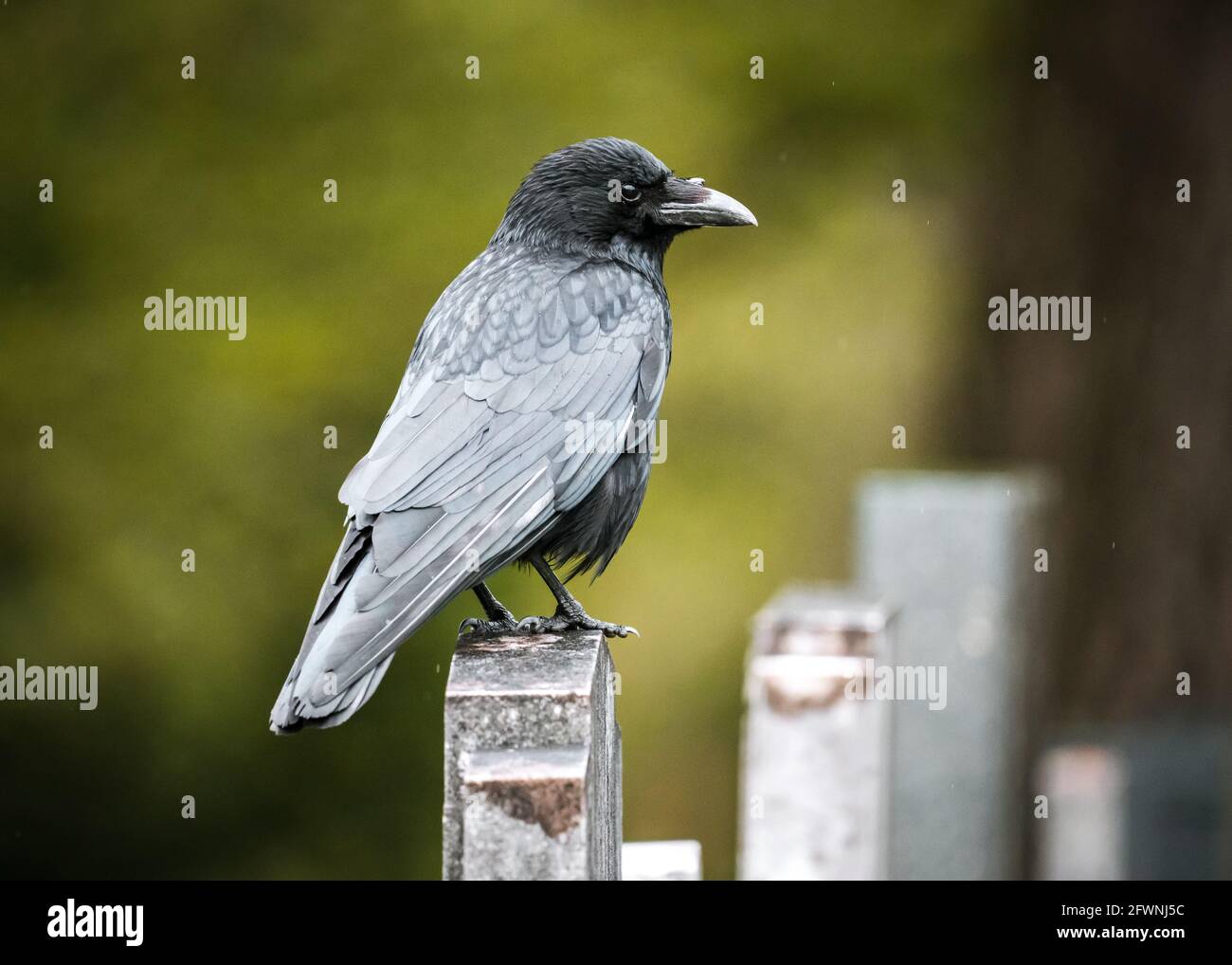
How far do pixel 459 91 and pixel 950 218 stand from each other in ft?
11.5

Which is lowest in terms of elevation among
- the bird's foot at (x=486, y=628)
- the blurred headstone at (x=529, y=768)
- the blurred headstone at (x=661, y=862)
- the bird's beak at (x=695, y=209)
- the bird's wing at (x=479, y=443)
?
the blurred headstone at (x=661, y=862)

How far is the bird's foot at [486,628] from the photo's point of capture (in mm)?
4359

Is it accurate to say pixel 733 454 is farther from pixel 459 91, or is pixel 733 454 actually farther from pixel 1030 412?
pixel 459 91

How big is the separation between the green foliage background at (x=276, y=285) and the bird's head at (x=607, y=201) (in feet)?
13.7

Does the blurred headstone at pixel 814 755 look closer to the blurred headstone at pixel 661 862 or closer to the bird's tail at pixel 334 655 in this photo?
the blurred headstone at pixel 661 862

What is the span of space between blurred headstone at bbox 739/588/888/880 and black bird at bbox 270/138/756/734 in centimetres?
114

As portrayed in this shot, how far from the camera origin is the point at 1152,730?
28.6 ft

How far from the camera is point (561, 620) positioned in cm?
452

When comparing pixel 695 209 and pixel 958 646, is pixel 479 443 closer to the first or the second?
pixel 695 209

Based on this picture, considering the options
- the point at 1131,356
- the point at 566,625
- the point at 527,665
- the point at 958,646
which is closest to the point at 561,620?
the point at 566,625

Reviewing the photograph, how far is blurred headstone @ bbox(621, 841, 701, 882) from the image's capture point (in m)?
4.80

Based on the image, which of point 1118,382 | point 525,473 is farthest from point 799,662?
point 1118,382

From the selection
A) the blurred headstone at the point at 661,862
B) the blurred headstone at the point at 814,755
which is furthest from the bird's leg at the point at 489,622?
the blurred headstone at the point at 814,755

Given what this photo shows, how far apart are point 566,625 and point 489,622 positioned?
0.69ft
